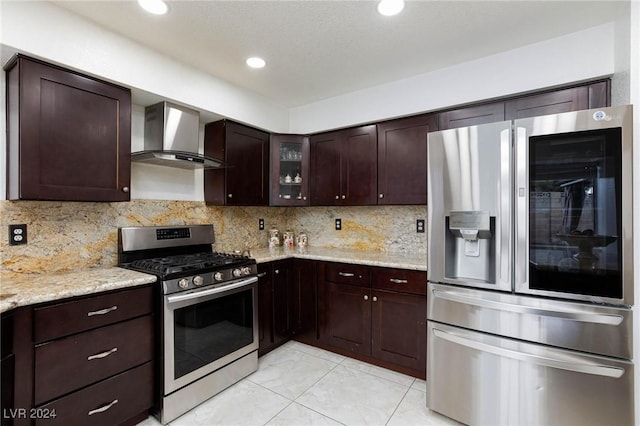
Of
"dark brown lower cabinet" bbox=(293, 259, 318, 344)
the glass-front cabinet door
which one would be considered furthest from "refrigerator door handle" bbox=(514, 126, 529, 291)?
the glass-front cabinet door

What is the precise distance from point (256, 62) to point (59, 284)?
2048 millimetres

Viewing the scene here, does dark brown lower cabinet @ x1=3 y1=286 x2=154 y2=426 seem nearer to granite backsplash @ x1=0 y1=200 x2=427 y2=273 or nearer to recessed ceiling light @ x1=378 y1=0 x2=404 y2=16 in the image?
granite backsplash @ x1=0 y1=200 x2=427 y2=273

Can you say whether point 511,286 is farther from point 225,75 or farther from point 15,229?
point 15,229

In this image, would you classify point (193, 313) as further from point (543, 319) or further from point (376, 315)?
point (543, 319)

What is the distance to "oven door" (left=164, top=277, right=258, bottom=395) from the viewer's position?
195cm

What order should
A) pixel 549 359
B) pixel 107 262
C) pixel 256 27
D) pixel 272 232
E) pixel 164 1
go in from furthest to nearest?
pixel 272 232 → pixel 107 262 → pixel 256 27 → pixel 164 1 → pixel 549 359

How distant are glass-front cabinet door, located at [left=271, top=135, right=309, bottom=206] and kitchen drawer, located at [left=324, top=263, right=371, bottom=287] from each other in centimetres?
85

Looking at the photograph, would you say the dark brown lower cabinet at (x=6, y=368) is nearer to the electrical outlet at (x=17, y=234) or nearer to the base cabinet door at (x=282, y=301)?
the electrical outlet at (x=17, y=234)

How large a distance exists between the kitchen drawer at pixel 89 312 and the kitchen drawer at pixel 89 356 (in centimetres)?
4

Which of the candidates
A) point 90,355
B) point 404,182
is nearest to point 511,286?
point 404,182

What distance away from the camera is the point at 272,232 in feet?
11.7

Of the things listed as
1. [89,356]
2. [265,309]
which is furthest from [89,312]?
[265,309]

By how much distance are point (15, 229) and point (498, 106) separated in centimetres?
343

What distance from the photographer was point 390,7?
180cm
